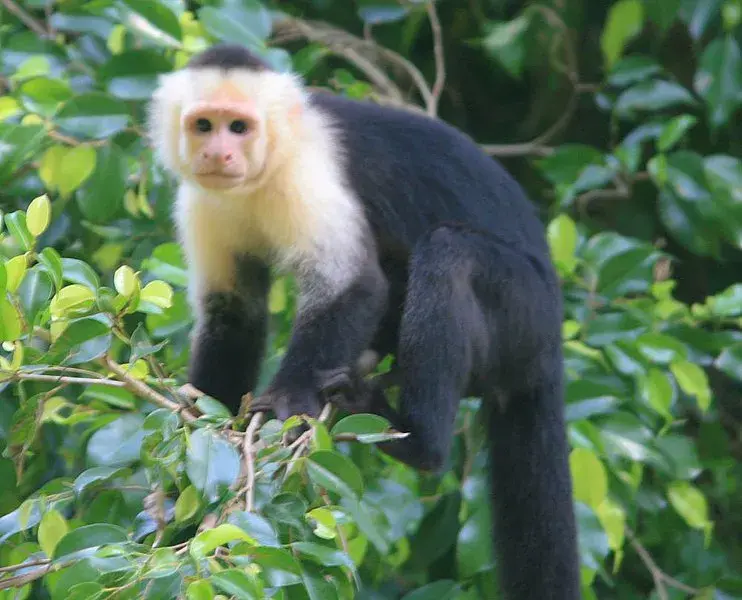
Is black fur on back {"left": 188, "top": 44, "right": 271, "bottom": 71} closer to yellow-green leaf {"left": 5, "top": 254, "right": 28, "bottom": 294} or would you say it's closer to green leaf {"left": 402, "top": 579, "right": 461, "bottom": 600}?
yellow-green leaf {"left": 5, "top": 254, "right": 28, "bottom": 294}

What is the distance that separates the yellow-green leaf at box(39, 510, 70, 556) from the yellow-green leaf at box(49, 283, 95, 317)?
1.16ft

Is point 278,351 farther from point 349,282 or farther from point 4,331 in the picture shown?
point 4,331

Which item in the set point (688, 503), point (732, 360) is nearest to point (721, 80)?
point (732, 360)

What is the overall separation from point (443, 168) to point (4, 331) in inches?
59.9

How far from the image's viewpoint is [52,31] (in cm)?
373

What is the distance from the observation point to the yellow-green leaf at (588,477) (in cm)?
293

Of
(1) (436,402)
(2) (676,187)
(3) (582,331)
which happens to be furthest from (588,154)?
(1) (436,402)

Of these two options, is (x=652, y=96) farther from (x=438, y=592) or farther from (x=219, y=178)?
(x=438, y=592)

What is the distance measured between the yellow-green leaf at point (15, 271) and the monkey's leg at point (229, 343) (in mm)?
1090

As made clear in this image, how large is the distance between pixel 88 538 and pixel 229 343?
1.22m

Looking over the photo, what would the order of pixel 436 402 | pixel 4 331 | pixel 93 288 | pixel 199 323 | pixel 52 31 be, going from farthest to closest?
pixel 52 31
pixel 199 323
pixel 436 402
pixel 93 288
pixel 4 331

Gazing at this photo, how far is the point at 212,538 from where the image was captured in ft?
4.98

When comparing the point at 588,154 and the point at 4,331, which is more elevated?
the point at 4,331

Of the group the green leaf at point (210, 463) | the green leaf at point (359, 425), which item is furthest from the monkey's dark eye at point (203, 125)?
the green leaf at point (210, 463)
